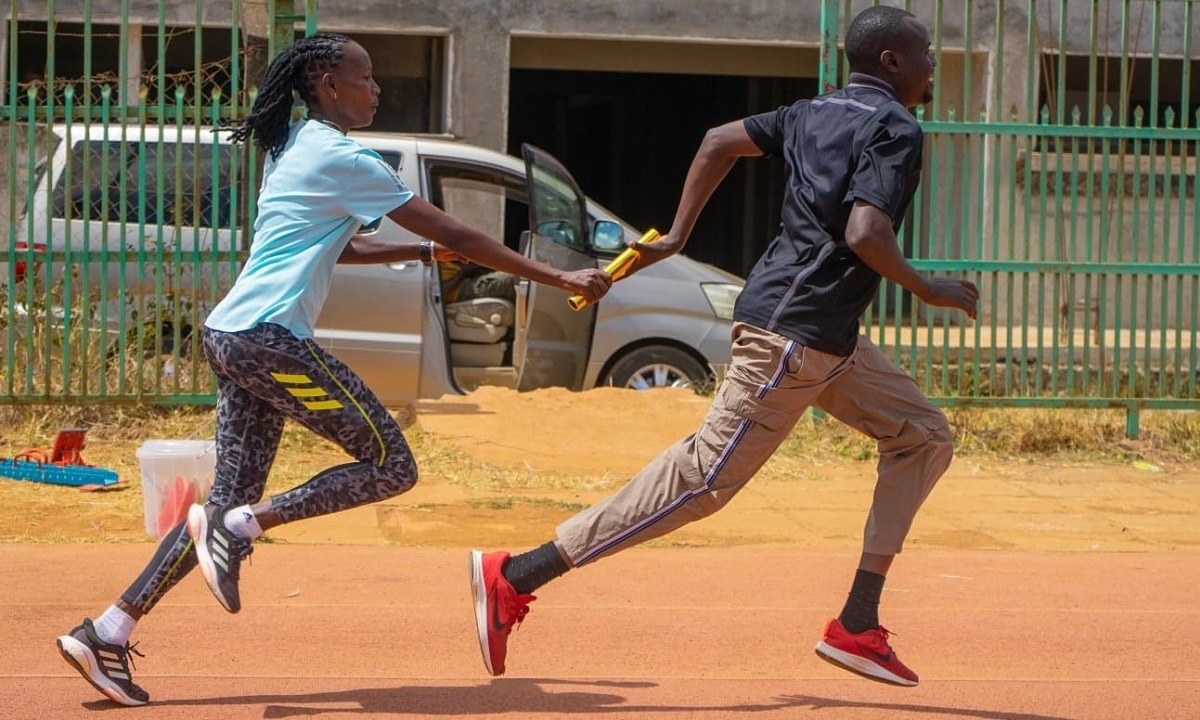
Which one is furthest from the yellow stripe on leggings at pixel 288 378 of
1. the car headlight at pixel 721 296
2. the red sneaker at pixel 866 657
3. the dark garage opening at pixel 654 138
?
the dark garage opening at pixel 654 138

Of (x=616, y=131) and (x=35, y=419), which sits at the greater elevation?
(x=616, y=131)

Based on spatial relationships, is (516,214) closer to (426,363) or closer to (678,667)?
(426,363)

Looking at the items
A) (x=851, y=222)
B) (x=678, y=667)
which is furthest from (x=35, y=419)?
(x=851, y=222)

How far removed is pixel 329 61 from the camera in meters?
4.52

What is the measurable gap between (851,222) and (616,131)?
771 inches

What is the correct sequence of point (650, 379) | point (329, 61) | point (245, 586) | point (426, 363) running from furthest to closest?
point (650, 379) → point (426, 363) → point (245, 586) → point (329, 61)

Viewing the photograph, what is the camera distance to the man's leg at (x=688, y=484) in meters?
4.42

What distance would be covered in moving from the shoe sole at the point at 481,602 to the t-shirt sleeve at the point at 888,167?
1416 mm

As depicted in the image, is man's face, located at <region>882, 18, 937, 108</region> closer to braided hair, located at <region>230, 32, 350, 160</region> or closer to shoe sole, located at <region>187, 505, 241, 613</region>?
braided hair, located at <region>230, 32, 350, 160</region>

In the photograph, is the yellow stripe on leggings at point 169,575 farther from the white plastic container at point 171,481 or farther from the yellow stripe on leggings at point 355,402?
the white plastic container at point 171,481

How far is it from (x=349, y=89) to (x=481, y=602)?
4.82 feet

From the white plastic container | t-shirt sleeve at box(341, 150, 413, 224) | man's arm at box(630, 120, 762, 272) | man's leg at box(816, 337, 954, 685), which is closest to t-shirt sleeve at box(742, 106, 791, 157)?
man's arm at box(630, 120, 762, 272)

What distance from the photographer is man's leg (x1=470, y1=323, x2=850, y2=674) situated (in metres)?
4.42

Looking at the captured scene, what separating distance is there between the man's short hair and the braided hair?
143 cm
